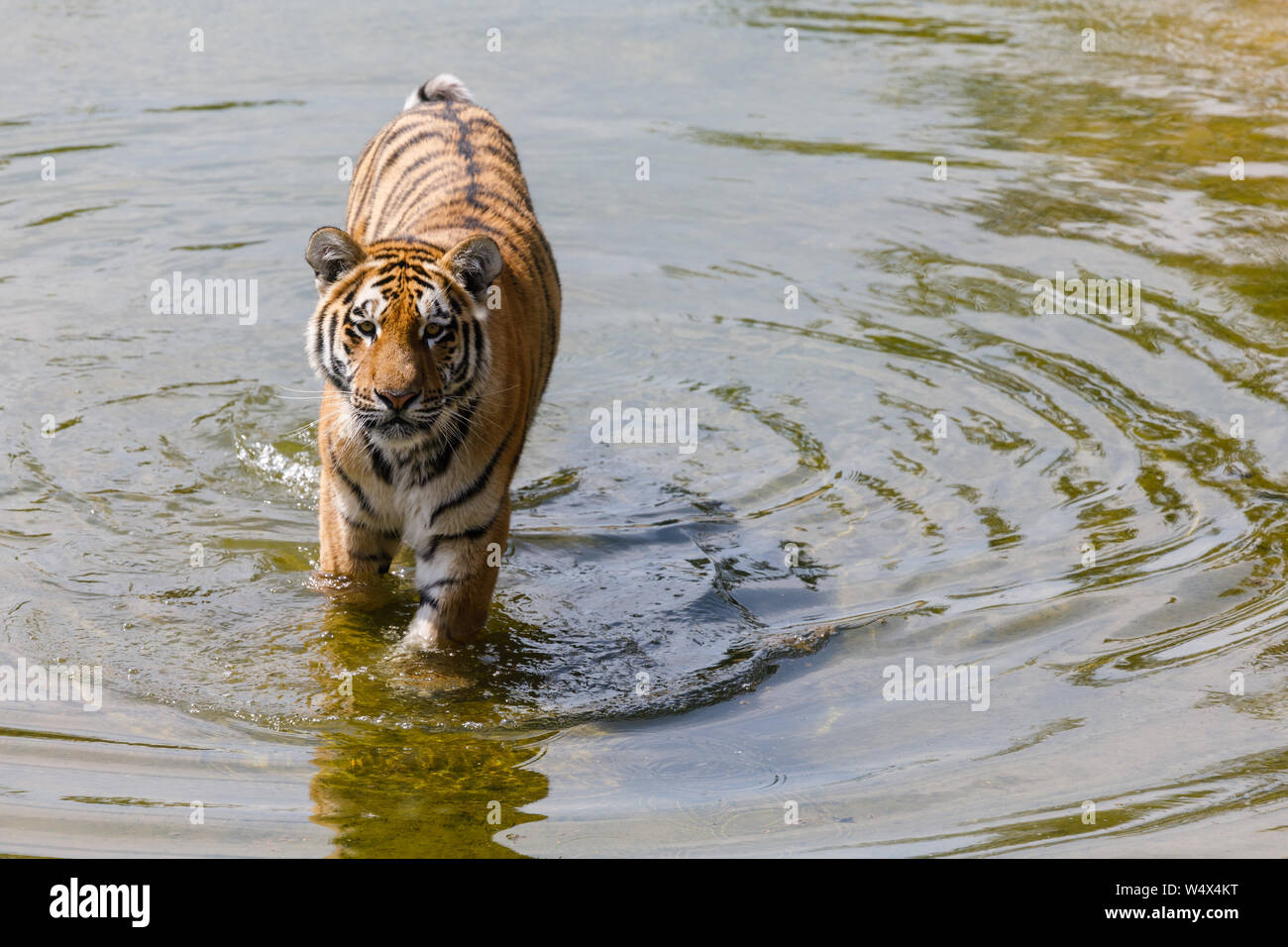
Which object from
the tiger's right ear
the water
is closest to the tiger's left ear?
the tiger's right ear

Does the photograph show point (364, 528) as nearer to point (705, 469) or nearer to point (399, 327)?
point (399, 327)

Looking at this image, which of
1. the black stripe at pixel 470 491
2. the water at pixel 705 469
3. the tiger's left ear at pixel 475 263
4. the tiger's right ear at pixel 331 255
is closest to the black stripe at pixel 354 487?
the black stripe at pixel 470 491

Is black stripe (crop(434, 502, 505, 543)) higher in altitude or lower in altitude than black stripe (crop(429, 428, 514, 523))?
lower

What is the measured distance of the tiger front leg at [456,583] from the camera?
461cm

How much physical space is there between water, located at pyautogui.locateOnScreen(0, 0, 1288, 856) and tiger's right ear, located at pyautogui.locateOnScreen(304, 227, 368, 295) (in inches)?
43.0

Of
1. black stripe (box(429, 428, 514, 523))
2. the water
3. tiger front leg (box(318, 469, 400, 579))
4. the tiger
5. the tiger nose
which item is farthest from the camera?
tiger front leg (box(318, 469, 400, 579))

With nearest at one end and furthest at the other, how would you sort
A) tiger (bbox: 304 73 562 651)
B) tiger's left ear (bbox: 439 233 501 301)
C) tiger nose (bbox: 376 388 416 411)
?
tiger nose (bbox: 376 388 416 411)
tiger (bbox: 304 73 562 651)
tiger's left ear (bbox: 439 233 501 301)

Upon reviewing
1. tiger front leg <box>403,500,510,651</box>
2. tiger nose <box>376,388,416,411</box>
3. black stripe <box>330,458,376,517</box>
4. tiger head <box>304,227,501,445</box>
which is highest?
tiger head <box>304,227,501,445</box>

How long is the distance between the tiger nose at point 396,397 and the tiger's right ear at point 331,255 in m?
0.53

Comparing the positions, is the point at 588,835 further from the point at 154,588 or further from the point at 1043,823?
the point at 154,588

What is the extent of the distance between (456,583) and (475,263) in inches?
38.9

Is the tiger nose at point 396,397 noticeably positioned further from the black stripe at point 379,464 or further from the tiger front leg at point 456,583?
the tiger front leg at point 456,583

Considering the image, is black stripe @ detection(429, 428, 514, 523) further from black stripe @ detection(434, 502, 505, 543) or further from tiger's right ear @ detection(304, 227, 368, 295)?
tiger's right ear @ detection(304, 227, 368, 295)

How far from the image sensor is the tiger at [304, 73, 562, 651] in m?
4.32
